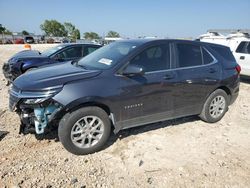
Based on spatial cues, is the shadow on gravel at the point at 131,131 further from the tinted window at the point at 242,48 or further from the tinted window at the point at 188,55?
the tinted window at the point at 242,48

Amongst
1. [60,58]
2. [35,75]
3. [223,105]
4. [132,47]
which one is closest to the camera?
[35,75]

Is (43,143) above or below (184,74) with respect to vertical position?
below

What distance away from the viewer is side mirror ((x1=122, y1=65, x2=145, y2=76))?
3645 millimetres

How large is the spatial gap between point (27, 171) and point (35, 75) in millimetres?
1452

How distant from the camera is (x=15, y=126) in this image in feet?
15.0

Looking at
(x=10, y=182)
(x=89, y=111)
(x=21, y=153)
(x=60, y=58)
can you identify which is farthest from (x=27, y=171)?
(x=60, y=58)

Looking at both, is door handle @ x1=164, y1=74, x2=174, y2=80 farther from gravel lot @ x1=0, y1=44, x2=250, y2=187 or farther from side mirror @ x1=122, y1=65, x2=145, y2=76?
gravel lot @ x1=0, y1=44, x2=250, y2=187

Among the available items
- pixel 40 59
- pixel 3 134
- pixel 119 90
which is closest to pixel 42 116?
pixel 119 90

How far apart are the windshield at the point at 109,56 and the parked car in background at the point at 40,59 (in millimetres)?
2953

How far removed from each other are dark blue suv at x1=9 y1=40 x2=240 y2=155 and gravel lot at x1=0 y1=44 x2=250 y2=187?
33 cm

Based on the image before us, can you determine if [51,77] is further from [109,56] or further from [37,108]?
[109,56]

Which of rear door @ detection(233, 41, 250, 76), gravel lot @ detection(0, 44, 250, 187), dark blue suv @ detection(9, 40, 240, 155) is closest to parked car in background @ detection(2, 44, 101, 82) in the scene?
gravel lot @ detection(0, 44, 250, 187)

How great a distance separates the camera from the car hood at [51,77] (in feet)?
11.2

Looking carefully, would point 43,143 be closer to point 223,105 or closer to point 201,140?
point 201,140
